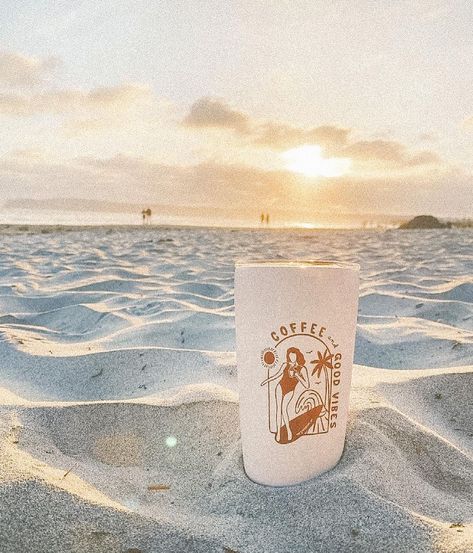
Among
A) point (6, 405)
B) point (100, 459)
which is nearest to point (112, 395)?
point (6, 405)

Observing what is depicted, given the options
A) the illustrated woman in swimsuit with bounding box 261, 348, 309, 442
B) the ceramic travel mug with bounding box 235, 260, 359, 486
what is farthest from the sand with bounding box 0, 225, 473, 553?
the illustrated woman in swimsuit with bounding box 261, 348, 309, 442

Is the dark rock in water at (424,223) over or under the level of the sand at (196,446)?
under

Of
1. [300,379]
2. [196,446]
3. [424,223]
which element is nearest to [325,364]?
[300,379]

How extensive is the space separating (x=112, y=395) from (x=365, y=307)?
6.27ft

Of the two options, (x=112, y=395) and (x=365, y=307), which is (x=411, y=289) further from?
(x=112, y=395)

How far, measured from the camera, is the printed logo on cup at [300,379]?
1059 millimetres

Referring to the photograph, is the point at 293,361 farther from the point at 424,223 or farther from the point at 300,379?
the point at 424,223

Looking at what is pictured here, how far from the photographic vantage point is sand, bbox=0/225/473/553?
1.00m

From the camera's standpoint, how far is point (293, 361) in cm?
106

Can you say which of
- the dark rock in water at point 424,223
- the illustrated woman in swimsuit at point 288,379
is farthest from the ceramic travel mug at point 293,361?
the dark rock in water at point 424,223

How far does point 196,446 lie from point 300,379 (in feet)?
1.58

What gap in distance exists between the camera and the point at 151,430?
151 cm

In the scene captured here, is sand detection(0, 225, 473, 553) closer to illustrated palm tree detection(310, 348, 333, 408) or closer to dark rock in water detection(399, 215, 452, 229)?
illustrated palm tree detection(310, 348, 333, 408)

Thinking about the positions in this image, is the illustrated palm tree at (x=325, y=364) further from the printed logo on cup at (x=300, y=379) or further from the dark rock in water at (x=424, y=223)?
the dark rock in water at (x=424, y=223)
